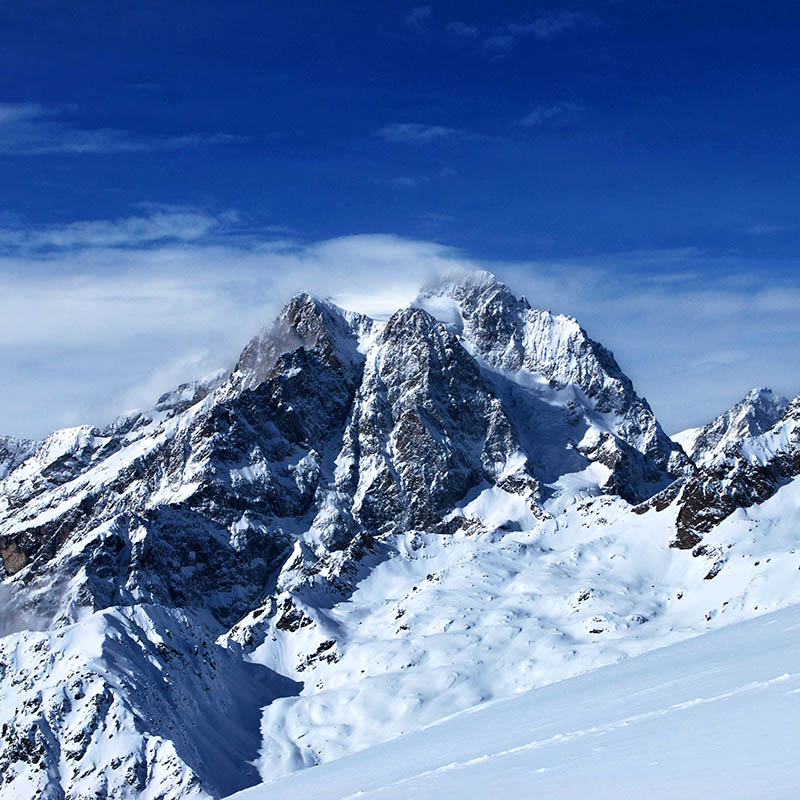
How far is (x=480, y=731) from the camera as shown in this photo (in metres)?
41.2

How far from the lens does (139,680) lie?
186500mm

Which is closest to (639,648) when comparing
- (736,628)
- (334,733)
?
(334,733)

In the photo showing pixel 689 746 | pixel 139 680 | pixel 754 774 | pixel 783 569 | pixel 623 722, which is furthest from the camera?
pixel 783 569

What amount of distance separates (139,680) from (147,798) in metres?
29.3

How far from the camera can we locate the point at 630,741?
28922 millimetres

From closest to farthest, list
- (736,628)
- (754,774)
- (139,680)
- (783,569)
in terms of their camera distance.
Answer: (754,774) → (736,628) → (139,680) → (783,569)

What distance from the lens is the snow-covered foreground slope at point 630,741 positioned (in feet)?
77.8

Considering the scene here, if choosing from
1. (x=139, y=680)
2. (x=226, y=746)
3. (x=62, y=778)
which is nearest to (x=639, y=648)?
(x=226, y=746)

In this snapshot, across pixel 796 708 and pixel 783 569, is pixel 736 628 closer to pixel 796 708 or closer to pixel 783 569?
pixel 796 708

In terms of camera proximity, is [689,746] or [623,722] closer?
[689,746]

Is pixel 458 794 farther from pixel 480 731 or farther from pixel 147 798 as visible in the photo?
pixel 147 798

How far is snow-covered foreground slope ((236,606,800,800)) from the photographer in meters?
23.7

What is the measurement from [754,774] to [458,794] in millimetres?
9375

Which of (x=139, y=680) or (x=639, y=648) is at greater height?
(x=139, y=680)
